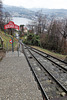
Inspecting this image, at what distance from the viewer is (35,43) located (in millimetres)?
38062

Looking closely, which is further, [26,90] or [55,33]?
[55,33]

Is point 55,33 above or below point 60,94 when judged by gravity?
above

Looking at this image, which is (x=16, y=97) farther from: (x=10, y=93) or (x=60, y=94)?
(x=60, y=94)

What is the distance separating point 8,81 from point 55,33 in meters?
24.2

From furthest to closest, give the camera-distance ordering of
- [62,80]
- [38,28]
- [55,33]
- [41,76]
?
[38,28] < [55,33] < [41,76] < [62,80]

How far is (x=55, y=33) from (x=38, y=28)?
1867 centimetres

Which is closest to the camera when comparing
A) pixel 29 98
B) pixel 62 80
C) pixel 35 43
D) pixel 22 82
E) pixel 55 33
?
pixel 29 98

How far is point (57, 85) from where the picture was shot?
222 inches

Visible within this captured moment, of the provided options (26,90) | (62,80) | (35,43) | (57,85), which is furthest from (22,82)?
(35,43)

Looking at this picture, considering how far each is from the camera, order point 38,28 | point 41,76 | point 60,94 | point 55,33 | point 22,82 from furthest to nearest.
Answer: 1. point 38,28
2. point 55,33
3. point 41,76
4. point 22,82
5. point 60,94

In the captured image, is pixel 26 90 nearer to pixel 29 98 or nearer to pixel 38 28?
pixel 29 98

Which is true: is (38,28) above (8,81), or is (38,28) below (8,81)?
above

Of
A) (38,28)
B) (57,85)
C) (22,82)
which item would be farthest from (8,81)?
(38,28)

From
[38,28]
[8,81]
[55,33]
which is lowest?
[8,81]
